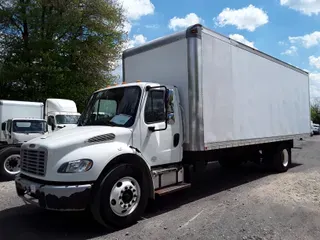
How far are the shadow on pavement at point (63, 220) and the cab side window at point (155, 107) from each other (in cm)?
184

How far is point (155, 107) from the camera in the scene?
236 inches

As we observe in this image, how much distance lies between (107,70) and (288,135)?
57.0 feet

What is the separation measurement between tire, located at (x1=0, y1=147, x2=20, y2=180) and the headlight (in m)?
6.38

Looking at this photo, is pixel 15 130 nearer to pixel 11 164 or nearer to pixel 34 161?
pixel 11 164

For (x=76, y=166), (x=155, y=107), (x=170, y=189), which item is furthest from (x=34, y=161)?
(x=170, y=189)

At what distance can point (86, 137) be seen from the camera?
16.7 feet

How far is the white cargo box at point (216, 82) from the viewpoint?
6398 millimetres

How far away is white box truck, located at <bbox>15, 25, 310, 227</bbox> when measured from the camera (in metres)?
4.86

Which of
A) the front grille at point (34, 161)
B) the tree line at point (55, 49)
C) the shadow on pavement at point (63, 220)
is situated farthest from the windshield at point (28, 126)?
the tree line at point (55, 49)

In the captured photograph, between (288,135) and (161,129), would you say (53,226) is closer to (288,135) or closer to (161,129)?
(161,129)

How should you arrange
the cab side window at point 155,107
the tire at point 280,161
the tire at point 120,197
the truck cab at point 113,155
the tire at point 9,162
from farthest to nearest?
the tire at point 280,161
the tire at point 9,162
the cab side window at point 155,107
the tire at point 120,197
the truck cab at point 113,155

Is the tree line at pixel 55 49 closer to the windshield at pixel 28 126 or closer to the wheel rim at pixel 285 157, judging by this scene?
Answer: the windshield at pixel 28 126

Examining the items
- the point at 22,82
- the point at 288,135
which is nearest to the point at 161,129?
the point at 288,135

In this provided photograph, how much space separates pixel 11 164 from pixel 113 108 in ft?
20.1
